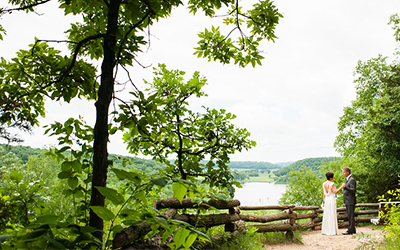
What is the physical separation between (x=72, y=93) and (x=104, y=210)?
1.07 m

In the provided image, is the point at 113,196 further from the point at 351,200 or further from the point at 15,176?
the point at 351,200

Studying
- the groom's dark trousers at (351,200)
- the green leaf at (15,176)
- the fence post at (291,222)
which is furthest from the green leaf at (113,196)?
the groom's dark trousers at (351,200)

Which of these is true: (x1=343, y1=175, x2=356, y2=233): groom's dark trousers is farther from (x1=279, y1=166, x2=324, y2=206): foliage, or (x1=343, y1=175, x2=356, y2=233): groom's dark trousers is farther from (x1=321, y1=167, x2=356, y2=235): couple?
(x1=279, y1=166, x2=324, y2=206): foliage


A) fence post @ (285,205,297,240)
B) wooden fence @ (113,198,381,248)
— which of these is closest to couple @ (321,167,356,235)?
wooden fence @ (113,198,381,248)

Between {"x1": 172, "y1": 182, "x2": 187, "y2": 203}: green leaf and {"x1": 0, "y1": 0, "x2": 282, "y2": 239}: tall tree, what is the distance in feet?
0.92

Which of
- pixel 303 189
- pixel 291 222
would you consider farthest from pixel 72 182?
pixel 303 189

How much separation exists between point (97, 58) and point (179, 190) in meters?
1.89

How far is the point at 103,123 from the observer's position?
1.40 m

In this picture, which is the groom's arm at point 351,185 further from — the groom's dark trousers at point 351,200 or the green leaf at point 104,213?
the green leaf at point 104,213

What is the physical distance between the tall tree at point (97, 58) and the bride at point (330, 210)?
723cm

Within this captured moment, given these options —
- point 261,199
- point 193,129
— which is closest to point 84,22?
point 193,129

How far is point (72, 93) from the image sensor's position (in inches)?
69.0

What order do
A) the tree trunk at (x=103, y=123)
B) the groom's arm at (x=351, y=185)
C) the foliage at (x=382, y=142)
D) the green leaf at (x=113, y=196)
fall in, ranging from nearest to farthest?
the green leaf at (x=113, y=196)
the tree trunk at (x=103, y=123)
the groom's arm at (x=351, y=185)
the foliage at (x=382, y=142)

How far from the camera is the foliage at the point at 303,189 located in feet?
41.9
